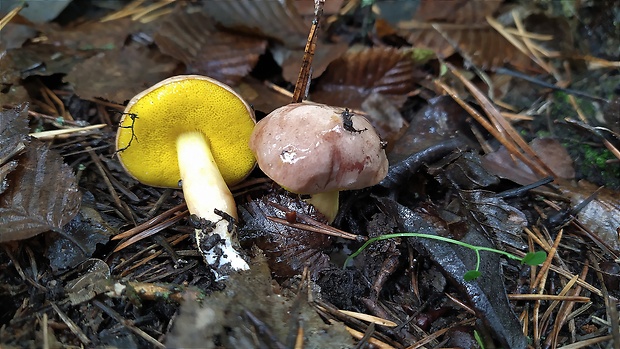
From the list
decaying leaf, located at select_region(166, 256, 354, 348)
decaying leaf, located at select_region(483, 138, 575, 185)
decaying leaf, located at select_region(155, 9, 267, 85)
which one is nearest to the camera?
decaying leaf, located at select_region(166, 256, 354, 348)

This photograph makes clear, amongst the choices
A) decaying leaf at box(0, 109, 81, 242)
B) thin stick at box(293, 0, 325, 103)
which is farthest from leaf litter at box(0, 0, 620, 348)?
thin stick at box(293, 0, 325, 103)

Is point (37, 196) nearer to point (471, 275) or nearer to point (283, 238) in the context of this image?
point (283, 238)

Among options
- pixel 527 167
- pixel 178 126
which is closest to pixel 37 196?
pixel 178 126

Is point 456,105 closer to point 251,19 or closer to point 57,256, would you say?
point 251,19

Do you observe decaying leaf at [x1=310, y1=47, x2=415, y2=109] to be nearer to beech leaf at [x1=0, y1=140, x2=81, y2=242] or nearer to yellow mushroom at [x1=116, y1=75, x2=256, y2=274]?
yellow mushroom at [x1=116, y1=75, x2=256, y2=274]

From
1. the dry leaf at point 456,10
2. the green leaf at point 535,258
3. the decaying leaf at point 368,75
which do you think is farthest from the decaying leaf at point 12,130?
the dry leaf at point 456,10

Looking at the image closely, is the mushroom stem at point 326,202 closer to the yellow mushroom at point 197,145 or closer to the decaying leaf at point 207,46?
the yellow mushroom at point 197,145
